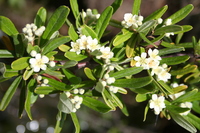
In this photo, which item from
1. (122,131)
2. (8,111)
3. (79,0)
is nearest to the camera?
(122,131)

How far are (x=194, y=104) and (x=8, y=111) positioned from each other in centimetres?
273

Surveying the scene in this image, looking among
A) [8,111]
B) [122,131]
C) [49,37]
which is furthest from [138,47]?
[8,111]

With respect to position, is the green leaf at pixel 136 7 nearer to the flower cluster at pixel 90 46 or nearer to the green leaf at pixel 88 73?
the flower cluster at pixel 90 46

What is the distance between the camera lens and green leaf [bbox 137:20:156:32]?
890 millimetres

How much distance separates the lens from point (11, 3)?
10.2 ft

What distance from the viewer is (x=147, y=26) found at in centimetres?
90

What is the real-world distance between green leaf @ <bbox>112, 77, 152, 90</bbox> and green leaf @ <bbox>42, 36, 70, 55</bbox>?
0.27 m

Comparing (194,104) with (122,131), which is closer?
(194,104)

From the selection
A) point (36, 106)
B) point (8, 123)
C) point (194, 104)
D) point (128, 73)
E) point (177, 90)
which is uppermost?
point (128, 73)

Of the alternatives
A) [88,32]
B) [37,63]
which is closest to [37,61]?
[37,63]

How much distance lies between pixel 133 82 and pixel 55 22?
0.41m

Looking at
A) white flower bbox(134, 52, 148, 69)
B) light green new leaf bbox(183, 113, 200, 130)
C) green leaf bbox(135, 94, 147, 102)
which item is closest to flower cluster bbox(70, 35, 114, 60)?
white flower bbox(134, 52, 148, 69)

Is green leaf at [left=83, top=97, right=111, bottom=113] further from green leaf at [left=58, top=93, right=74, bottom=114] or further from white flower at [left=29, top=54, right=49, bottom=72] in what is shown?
white flower at [left=29, top=54, right=49, bottom=72]

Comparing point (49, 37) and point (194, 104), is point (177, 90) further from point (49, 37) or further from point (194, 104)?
point (49, 37)
